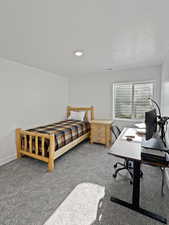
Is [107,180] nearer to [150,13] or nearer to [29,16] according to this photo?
[150,13]

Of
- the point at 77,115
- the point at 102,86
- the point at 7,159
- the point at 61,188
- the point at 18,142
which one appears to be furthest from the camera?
the point at 77,115

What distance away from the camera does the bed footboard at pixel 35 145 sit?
2.19m

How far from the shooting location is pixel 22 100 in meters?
2.82

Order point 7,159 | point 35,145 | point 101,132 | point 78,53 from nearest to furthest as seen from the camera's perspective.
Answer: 1. point 78,53
2. point 35,145
3. point 7,159
4. point 101,132

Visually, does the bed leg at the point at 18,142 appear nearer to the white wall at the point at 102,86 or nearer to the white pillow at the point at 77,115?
the white pillow at the point at 77,115

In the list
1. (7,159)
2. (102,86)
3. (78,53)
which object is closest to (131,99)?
(102,86)

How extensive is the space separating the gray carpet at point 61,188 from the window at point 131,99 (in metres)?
1.56

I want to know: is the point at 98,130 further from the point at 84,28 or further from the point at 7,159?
the point at 84,28

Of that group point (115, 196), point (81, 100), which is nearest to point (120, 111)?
point (81, 100)

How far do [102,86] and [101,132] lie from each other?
1561 mm

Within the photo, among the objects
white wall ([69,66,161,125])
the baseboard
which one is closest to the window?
white wall ([69,66,161,125])

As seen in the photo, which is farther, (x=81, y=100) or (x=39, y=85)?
(x=81, y=100)

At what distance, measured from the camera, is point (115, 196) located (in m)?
1.59

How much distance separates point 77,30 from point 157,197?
257cm
